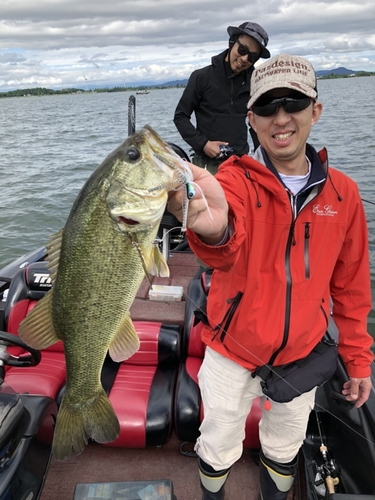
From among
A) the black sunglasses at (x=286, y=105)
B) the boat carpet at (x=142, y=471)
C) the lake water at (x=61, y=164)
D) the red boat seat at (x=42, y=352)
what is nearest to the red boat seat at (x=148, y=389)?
the boat carpet at (x=142, y=471)

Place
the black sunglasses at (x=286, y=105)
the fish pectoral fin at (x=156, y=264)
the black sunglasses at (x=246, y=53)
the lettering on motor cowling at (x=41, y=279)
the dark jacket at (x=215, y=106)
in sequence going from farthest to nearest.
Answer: the dark jacket at (x=215, y=106), the black sunglasses at (x=246, y=53), the lettering on motor cowling at (x=41, y=279), the black sunglasses at (x=286, y=105), the fish pectoral fin at (x=156, y=264)

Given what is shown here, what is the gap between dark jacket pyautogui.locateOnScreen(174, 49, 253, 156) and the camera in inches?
183

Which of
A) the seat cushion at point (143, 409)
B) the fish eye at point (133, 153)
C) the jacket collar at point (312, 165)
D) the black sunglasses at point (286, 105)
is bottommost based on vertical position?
the seat cushion at point (143, 409)

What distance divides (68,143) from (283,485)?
22.9m

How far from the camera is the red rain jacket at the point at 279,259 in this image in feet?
6.39

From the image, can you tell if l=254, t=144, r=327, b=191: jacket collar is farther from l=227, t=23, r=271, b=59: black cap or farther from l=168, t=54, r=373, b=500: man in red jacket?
l=227, t=23, r=271, b=59: black cap

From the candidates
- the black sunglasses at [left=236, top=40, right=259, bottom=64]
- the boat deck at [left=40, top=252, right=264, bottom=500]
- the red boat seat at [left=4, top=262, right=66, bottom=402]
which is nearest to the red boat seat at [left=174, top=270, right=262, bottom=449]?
the boat deck at [left=40, top=252, right=264, bottom=500]

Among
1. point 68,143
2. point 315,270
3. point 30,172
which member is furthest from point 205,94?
point 68,143

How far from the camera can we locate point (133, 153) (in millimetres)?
1467

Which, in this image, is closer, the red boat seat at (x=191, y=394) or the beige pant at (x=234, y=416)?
the beige pant at (x=234, y=416)

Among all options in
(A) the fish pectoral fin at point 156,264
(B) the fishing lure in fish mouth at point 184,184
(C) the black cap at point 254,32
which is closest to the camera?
(B) the fishing lure in fish mouth at point 184,184

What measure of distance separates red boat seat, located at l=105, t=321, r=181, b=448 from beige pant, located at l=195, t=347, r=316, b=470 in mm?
660

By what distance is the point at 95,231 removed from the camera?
1559 millimetres

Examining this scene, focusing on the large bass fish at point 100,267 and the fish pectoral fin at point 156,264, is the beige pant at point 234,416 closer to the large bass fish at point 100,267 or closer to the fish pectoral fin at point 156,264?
the large bass fish at point 100,267
